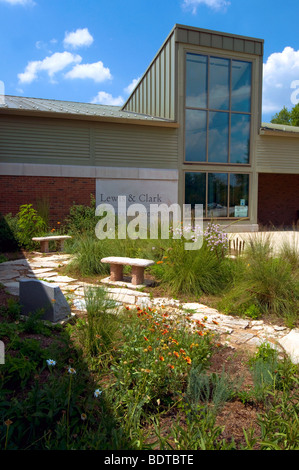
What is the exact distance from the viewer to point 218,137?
1307cm

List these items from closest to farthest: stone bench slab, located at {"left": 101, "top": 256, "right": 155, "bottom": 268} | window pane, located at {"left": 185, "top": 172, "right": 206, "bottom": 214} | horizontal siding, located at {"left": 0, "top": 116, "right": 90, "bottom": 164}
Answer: stone bench slab, located at {"left": 101, "top": 256, "right": 155, "bottom": 268} → horizontal siding, located at {"left": 0, "top": 116, "right": 90, "bottom": 164} → window pane, located at {"left": 185, "top": 172, "right": 206, "bottom": 214}

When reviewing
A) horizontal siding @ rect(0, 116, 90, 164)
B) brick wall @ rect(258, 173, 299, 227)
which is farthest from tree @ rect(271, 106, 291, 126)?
horizontal siding @ rect(0, 116, 90, 164)

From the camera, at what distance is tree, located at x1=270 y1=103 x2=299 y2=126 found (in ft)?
106

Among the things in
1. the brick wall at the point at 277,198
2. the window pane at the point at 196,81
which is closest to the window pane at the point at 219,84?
the window pane at the point at 196,81

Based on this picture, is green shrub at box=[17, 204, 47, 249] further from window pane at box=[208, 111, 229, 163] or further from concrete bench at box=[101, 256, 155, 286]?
window pane at box=[208, 111, 229, 163]

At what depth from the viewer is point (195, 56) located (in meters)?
12.4

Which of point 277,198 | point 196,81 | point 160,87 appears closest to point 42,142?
point 160,87

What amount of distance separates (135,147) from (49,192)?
130 inches

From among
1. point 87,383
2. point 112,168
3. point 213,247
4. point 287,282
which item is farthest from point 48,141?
point 87,383

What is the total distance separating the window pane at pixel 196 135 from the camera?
1267 cm

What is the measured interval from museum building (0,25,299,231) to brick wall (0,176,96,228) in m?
0.03

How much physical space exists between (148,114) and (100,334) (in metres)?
13.0

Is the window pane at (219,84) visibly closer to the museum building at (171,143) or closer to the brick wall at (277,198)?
the museum building at (171,143)
